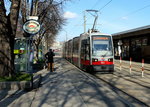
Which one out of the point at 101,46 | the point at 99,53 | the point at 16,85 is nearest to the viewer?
the point at 16,85

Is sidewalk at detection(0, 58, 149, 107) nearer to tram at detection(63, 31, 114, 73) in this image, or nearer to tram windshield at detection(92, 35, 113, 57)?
tram at detection(63, 31, 114, 73)

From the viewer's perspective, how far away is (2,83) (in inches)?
356

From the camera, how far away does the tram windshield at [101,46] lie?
16078 mm

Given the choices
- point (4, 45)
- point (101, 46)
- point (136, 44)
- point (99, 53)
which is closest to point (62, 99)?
point (4, 45)

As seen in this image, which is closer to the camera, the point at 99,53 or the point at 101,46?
the point at 99,53

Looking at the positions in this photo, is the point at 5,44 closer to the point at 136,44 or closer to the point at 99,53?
the point at 99,53

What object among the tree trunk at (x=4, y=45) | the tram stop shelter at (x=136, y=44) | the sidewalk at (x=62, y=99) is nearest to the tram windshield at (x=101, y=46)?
the tree trunk at (x=4, y=45)

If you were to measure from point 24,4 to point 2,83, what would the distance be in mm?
14309

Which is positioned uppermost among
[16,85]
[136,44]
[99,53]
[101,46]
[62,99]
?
[136,44]

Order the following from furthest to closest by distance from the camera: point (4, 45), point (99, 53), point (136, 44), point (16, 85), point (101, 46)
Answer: point (136, 44) → point (101, 46) → point (99, 53) → point (4, 45) → point (16, 85)

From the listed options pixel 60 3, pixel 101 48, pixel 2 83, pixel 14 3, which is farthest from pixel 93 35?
pixel 2 83

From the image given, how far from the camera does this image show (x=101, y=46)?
Result: 16.3 meters

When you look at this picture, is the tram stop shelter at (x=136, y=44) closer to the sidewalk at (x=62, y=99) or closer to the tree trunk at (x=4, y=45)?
the tree trunk at (x=4, y=45)

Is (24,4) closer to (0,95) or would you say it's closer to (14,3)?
(14,3)
